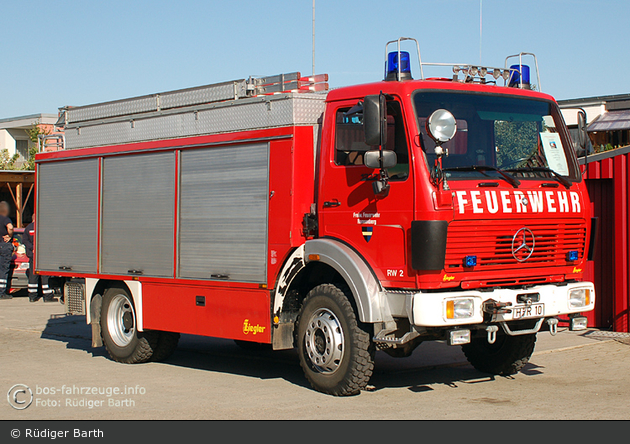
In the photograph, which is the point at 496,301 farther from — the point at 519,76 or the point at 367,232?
the point at 519,76

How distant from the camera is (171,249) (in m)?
9.43

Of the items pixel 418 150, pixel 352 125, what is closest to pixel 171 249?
pixel 352 125

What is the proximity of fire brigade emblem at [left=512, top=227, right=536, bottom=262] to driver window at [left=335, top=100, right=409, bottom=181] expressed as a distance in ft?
3.95

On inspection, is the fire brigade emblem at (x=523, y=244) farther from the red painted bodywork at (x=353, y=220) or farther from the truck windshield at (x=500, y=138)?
the truck windshield at (x=500, y=138)

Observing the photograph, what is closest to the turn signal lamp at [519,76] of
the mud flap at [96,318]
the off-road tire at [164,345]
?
the off-road tire at [164,345]

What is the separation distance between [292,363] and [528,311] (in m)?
3.65

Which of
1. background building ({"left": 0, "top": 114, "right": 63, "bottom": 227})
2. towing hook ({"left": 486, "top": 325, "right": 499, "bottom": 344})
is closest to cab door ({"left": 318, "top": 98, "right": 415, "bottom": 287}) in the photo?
towing hook ({"left": 486, "top": 325, "right": 499, "bottom": 344})

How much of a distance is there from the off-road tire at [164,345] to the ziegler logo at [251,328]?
2.02m

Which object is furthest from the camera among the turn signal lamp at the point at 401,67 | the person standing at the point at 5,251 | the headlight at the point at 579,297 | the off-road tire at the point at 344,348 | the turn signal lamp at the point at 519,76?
the person standing at the point at 5,251

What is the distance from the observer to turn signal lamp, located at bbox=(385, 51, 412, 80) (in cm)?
748

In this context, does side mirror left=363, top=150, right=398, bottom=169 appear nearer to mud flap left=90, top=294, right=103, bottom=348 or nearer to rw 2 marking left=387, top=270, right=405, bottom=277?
rw 2 marking left=387, top=270, right=405, bottom=277

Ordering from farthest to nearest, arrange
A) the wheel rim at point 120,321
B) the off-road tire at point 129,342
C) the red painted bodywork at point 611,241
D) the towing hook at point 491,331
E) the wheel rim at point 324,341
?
1. the red painted bodywork at point 611,241
2. the wheel rim at point 120,321
3. the off-road tire at point 129,342
4. the wheel rim at point 324,341
5. the towing hook at point 491,331

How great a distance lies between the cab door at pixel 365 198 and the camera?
23.4 ft

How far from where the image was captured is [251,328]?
8.38m
